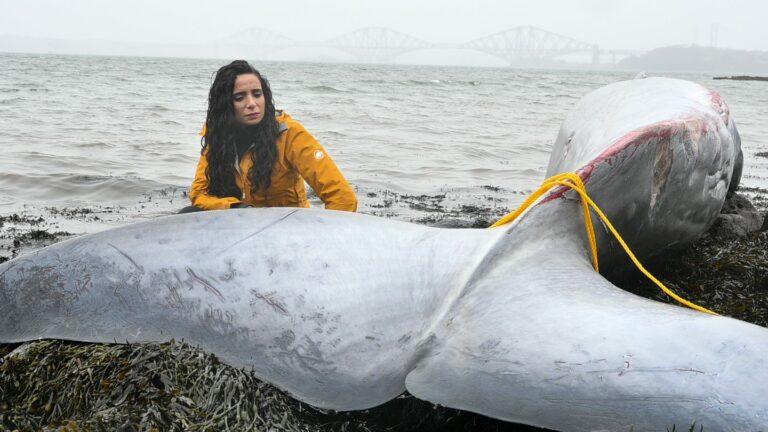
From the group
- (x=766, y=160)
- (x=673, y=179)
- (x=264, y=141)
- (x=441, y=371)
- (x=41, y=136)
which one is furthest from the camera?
(x=41, y=136)

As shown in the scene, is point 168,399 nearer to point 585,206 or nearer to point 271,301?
point 271,301

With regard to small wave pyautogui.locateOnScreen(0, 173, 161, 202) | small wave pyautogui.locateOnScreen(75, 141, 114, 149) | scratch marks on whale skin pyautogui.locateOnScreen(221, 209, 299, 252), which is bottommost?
small wave pyautogui.locateOnScreen(0, 173, 161, 202)

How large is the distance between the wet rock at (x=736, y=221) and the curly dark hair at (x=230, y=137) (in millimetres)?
3259

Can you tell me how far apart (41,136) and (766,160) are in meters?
12.1

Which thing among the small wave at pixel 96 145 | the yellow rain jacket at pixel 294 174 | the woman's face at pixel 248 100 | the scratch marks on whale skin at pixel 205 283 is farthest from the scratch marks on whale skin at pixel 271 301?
the small wave at pixel 96 145

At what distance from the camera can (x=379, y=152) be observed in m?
12.0

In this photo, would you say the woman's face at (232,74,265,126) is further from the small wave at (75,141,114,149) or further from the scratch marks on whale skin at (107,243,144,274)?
the small wave at (75,141,114,149)

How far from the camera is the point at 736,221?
547cm

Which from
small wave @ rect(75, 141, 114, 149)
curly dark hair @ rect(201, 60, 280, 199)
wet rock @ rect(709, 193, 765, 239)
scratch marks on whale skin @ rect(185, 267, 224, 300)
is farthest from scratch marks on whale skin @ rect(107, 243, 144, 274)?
small wave @ rect(75, 141, 114, 149)

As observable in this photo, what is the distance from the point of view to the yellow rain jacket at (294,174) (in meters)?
4.64

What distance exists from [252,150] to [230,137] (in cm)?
19

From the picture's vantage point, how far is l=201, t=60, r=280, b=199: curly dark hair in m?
4.66

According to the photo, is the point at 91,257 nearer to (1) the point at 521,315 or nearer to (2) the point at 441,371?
(2) the point at 441,371

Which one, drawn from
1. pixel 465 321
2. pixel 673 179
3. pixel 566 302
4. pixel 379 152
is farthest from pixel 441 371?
pixel 379 152
